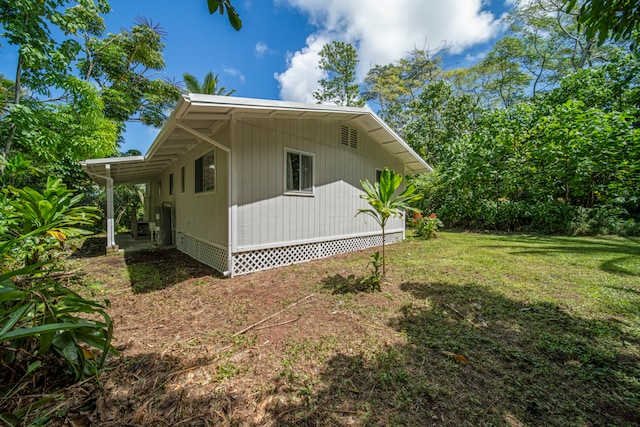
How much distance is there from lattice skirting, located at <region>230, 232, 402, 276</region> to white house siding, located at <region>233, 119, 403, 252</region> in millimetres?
180

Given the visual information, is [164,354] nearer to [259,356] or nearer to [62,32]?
[259,356]

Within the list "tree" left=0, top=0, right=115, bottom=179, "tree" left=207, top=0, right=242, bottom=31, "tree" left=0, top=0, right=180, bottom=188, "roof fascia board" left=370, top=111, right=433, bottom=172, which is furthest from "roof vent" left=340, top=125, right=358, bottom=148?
"tree" left=0, top=0, right=115, bottom=179

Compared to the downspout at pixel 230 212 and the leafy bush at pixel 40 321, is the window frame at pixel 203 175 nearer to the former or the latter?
the downspout at pixel 230 212

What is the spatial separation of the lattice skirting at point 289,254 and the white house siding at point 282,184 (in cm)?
18

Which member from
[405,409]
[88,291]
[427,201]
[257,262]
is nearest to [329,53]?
[427,201]

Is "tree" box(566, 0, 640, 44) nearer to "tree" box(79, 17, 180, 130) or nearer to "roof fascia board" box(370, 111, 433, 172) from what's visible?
"roof fascia board" box(370, 111, 433, 172)

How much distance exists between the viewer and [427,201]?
49.6 feet

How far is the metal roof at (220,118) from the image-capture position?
4.54 metres

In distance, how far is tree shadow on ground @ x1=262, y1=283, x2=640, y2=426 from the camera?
199 cm

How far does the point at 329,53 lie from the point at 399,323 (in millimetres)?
Answer: 24526

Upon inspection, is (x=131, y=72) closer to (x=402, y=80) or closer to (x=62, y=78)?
(x=62, y=78)

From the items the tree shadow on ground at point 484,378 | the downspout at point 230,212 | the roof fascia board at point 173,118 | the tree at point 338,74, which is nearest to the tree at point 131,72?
the roof fascia board at point 173,118

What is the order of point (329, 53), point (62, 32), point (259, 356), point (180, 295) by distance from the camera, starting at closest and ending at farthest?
point (259, 356) → point (180, 295) → point (62, 32) → point (329, 53)

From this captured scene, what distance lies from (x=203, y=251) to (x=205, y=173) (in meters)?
2.19
